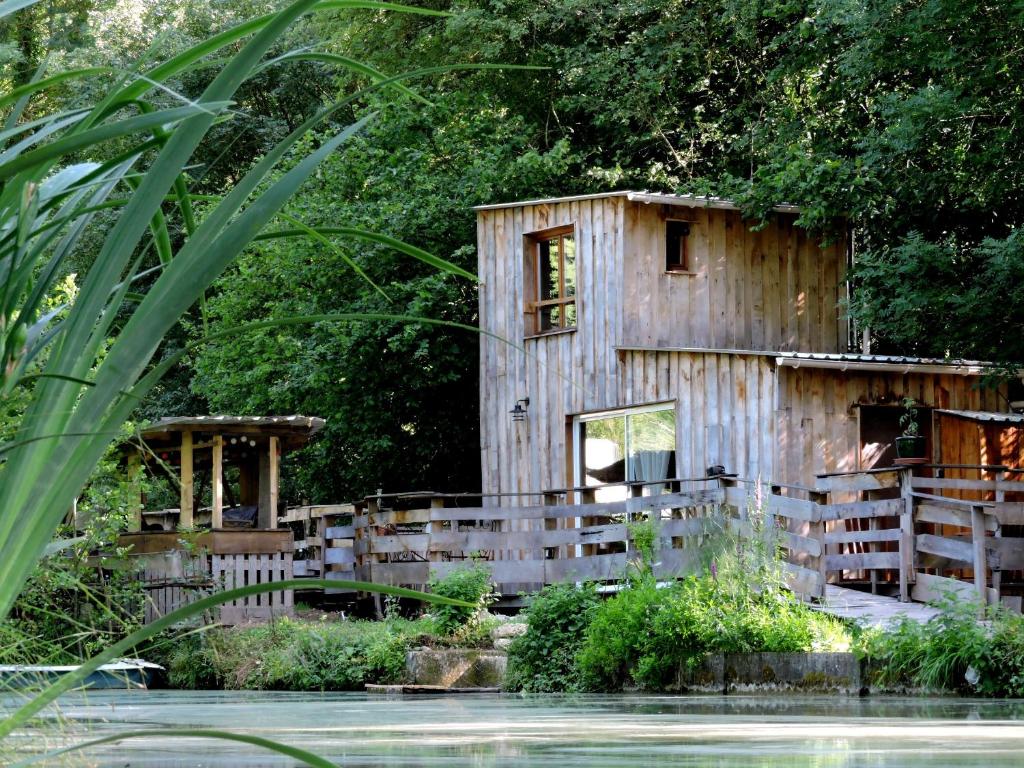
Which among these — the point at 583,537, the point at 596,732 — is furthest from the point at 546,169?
the point at 596,732

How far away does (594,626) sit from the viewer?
1209 centimetres

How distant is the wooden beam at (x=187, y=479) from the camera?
20719 millimetres

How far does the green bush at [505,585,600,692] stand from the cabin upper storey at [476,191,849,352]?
9128 millimetres

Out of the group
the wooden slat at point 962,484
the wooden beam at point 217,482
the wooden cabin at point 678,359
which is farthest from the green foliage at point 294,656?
the wooden cabin at point 678,359

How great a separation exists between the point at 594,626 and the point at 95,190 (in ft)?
33.5

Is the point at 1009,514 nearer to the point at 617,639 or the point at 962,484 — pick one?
the point at 962,484

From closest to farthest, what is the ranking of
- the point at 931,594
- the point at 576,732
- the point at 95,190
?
the point at 95,190 → the point at 576,732 → the point at 931,594

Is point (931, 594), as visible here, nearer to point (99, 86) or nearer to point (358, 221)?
point (358, 221)

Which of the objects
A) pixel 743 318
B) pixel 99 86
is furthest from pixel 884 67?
pixel 99 86

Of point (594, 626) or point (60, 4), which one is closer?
point (594, 626)

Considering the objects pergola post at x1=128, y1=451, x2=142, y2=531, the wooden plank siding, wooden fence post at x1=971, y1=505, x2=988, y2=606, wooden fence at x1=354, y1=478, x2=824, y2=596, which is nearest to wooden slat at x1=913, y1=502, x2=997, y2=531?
wooden fence post at x1=971, y1=505, x2=988, y2=606

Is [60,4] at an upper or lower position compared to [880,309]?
upper

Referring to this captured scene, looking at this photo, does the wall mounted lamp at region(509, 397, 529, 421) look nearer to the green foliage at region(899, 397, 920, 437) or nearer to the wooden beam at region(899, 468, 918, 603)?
the green foliage at region(899, 397, 920, 437)

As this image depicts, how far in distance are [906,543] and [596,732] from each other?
9.58m
